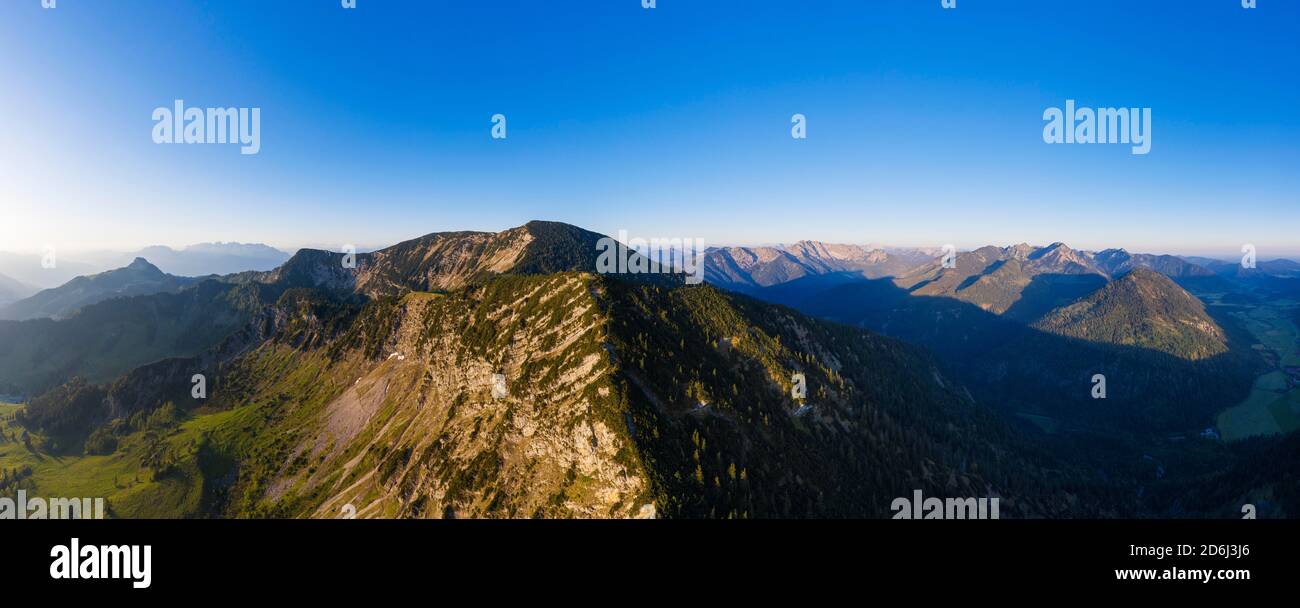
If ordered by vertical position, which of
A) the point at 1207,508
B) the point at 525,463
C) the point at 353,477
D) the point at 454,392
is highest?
the point at 454,392

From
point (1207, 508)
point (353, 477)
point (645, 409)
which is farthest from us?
point (1207, 508)
